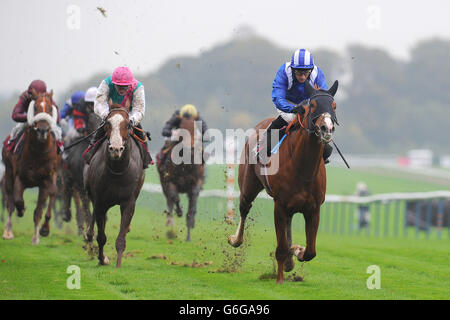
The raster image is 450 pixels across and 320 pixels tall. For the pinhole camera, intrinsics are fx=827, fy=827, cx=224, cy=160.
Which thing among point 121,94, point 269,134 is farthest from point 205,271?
point 121,94

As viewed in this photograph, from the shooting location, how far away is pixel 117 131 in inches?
354

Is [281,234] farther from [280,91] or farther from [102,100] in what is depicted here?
[102,100]

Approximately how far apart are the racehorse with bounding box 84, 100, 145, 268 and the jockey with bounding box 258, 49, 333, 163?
61.4 inches

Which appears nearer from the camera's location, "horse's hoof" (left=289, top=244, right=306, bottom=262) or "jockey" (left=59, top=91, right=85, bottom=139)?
"horse's hoof" (left=289, top=244, right=306, bottom=262)

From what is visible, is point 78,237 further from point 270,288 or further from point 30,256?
point 270,288

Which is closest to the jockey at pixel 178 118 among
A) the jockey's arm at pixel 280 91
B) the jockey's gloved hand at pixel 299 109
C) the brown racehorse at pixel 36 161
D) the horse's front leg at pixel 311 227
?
the brown racehorse at pixel 36 161

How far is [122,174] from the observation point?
9.58 metres

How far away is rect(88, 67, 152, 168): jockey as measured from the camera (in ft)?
31.8

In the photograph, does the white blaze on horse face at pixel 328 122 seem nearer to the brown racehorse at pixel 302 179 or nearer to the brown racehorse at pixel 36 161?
the brown racehorse at pixel 302 179

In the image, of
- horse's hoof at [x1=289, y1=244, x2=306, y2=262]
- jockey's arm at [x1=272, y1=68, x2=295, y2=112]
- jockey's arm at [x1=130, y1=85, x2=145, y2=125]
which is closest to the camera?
horse's hoof at [x1=289, y1=244, x2=306, y2=262]

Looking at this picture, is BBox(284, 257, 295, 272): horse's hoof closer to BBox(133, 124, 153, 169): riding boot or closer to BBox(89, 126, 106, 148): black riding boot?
BBox(133, 124, 153, 169): riding boot

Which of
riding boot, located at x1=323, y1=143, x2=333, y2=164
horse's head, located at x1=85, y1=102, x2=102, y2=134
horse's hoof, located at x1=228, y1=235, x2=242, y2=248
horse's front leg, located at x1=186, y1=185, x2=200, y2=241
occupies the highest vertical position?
horse's head, located at x1=85, y1=102, x2=102, y2=134

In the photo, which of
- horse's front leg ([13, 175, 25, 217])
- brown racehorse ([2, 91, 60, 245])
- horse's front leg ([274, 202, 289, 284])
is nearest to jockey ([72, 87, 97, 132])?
brown racehorse ([2, 91, 60, 245])

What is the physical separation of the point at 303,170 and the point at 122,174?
238 cm
